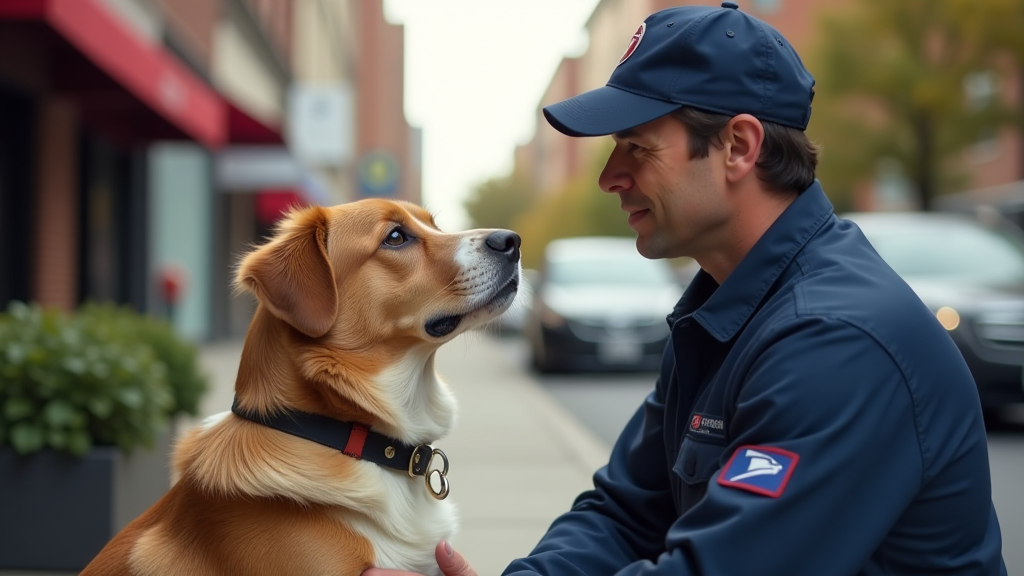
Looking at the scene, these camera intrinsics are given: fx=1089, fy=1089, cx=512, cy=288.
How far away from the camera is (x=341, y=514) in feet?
8.89

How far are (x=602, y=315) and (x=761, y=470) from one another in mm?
12772

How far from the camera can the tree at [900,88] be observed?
1129 inches

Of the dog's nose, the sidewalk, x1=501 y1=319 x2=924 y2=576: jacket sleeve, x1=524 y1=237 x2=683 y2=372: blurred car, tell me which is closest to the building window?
x1=524 y1=237 x2=683 y2=372: blurred car

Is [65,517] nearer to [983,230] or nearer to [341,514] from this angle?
[341,514]

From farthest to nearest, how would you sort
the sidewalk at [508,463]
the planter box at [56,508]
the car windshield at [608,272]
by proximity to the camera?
the car windshield at [608,272] < the sidewalk at [508,463] < the planter box at [56,508]

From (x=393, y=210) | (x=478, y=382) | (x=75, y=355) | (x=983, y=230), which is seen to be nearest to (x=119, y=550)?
(x=393, y=210)

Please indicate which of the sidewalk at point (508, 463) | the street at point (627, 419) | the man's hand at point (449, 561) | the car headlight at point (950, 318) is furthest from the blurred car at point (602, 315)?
the man's hand at point (449, 561)

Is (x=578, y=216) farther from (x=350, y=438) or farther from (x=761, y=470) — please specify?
(x=761, y=470)

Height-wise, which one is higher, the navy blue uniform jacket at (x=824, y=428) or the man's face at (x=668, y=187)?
the man's face at (x=668, y=187)

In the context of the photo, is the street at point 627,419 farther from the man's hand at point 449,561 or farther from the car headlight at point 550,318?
the man's hand at point 449,561

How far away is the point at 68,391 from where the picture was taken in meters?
4.64

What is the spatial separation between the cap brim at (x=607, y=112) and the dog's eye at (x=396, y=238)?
0.93 meters

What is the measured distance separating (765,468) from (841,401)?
181 millimetres

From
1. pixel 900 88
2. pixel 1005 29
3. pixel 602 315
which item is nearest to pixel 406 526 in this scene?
pixel 602 315
